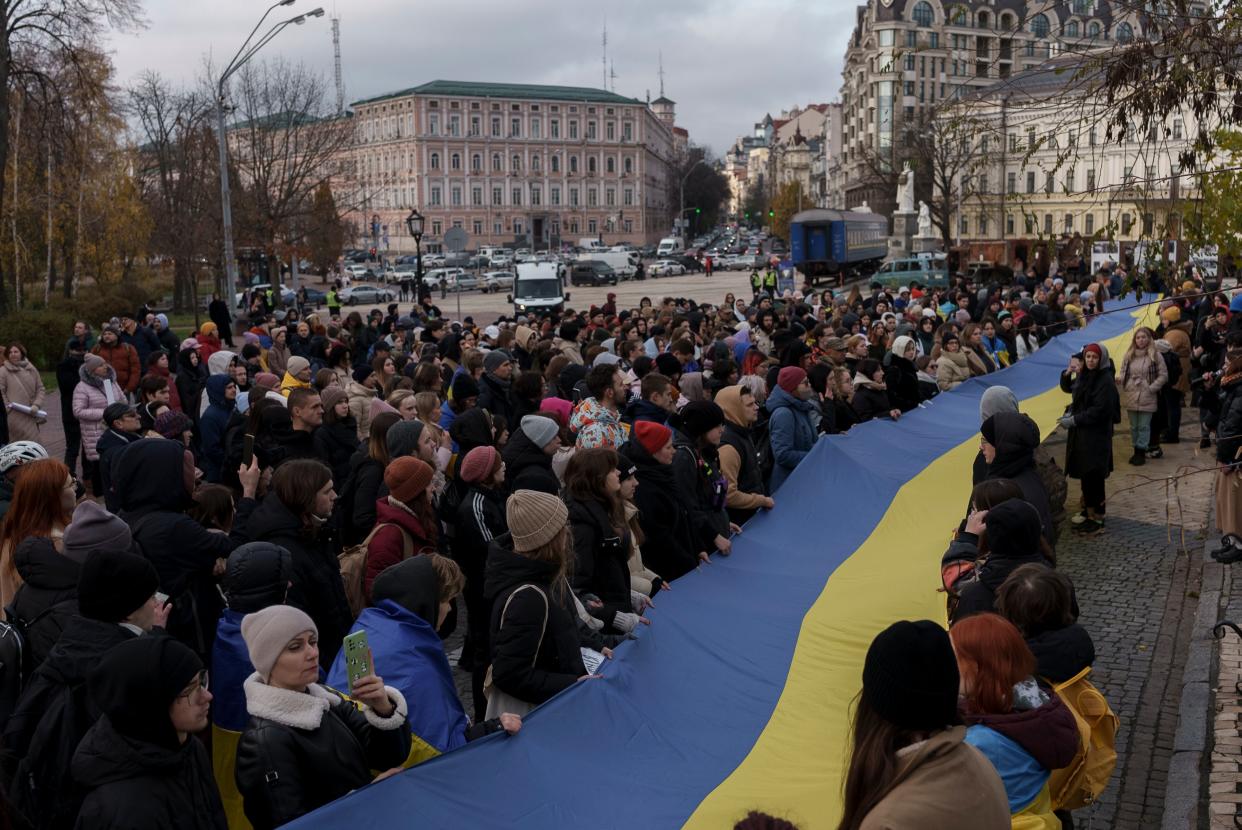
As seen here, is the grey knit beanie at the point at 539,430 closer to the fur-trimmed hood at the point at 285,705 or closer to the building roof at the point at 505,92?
the fur-trimmed hood at the point at 285,705

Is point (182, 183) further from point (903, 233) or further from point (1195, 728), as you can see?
point (1195, 728)

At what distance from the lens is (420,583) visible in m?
5.33

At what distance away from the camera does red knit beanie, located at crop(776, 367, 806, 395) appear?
10383 millimetres

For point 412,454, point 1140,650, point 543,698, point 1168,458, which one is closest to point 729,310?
point 1168,458

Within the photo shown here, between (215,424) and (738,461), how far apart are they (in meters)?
5.72

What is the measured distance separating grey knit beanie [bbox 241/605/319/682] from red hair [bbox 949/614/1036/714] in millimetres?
2386

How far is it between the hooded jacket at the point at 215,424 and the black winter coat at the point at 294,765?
7.55m

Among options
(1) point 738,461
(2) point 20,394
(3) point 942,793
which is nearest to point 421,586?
(3) point 942,793

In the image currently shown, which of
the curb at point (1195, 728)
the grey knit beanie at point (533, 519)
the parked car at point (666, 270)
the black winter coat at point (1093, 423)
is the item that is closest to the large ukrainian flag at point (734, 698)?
the grey knit beanie at point (533, 519)

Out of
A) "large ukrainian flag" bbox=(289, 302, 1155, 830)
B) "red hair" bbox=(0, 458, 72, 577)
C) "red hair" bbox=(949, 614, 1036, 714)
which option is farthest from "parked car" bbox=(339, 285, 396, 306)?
"red hair" bbox=(949, 614, 1036, 714)

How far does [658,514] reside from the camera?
7586mm

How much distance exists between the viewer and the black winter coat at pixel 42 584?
5302 mm

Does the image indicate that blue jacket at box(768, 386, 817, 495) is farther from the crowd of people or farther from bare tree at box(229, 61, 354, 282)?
bare tree at box(229, 61, 354, 282)

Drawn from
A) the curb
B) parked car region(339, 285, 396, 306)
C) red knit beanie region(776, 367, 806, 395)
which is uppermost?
parked car region(339, 285, 396, 306)
